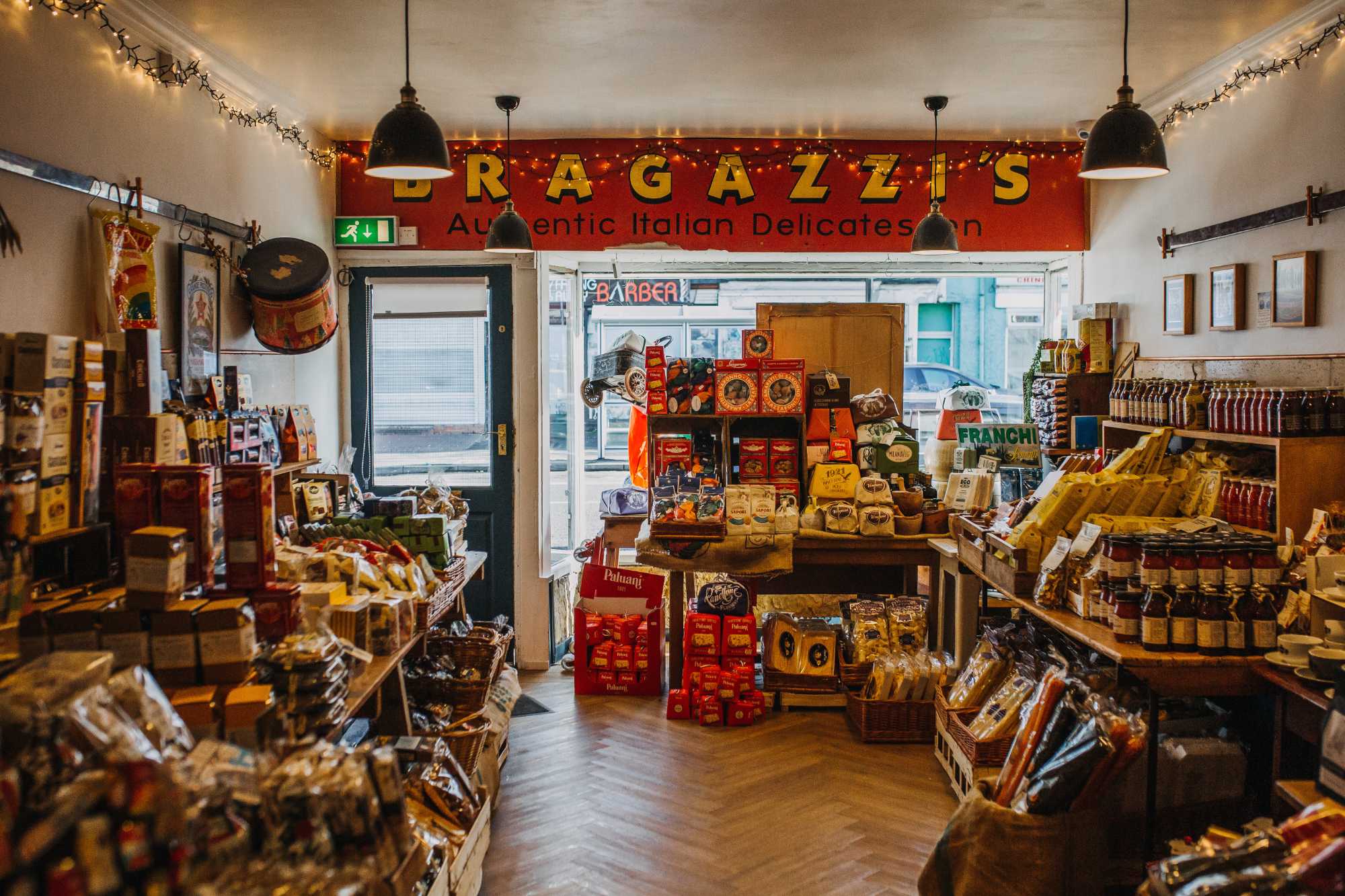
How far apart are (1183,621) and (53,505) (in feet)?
10.2

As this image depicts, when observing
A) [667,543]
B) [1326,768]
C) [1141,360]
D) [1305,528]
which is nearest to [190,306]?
[667,543]

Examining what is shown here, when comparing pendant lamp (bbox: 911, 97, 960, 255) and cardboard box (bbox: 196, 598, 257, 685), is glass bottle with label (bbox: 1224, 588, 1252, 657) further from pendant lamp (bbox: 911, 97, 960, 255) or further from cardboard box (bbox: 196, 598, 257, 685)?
pendant lamp (bbox: 911, 97, 960, 255)

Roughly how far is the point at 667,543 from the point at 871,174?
2.78 m

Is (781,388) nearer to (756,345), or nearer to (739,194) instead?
(756,345)

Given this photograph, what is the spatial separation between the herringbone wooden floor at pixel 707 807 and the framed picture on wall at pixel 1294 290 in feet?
8.16

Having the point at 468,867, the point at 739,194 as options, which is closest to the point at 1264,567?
the point at 468,867

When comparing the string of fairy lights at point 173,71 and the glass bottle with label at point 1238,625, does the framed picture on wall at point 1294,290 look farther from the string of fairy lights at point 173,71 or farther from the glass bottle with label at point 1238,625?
the string of fairy lights at point 173,71

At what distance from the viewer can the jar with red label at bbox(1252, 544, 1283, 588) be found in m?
3.00

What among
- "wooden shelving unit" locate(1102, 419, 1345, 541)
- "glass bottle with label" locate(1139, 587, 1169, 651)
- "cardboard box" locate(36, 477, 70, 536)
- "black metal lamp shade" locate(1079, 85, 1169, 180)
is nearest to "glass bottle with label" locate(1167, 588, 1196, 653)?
"glass bottle with label" locate(1139, 587, 1169, 651)

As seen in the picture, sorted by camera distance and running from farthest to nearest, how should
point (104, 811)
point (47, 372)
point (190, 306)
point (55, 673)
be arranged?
point (190, 306) < point (47, 372) < point (55, 673) < point (104, 811)

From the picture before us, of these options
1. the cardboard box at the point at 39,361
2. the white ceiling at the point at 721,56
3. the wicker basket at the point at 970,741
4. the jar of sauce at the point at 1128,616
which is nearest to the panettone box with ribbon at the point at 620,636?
the wicker basket at the point at 970,741

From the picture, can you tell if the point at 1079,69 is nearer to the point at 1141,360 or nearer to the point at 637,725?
the point at 1141,360

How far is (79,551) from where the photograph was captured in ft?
8.22

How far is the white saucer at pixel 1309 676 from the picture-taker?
8.67 ft
